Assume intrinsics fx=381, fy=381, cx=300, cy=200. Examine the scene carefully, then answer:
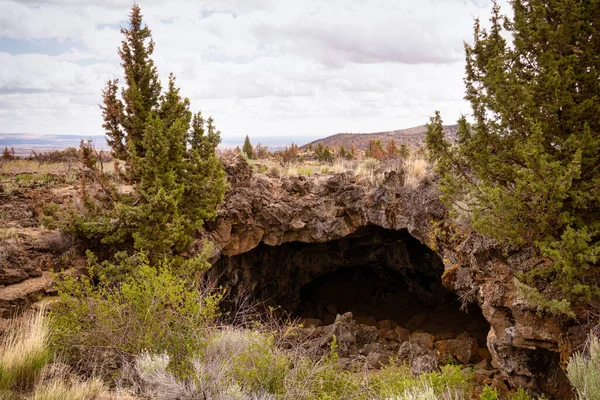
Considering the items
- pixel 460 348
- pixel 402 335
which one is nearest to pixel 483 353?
pixel 460 348

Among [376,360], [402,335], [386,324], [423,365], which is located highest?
[423,365]

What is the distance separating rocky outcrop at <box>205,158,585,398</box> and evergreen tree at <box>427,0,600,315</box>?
1.15 m

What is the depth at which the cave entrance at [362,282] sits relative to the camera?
1462 centimetres

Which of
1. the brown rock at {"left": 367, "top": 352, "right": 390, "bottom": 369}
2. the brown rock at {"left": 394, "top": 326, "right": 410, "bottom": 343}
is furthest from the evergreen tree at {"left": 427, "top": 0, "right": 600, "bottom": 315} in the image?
the brown rock at {"left": 394, "top": 326, "right": 410, "bottom": 343}

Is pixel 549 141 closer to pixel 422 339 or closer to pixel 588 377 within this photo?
pixel 588 377

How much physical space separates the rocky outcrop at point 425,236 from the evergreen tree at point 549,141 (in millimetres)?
1154

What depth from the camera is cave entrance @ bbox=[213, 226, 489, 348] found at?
14.6 m

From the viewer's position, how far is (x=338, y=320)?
1227 centimetres

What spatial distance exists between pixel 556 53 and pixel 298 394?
19.4 ft

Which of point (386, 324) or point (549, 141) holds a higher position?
point (549, 141)

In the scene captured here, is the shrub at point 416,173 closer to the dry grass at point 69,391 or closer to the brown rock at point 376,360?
the brown rock at point 376,360

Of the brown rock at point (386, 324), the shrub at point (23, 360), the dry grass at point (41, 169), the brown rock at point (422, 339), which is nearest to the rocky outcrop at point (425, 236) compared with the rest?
the brown rock at point (422, 339)

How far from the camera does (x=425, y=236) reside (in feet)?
37.0

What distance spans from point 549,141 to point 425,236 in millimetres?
5911
